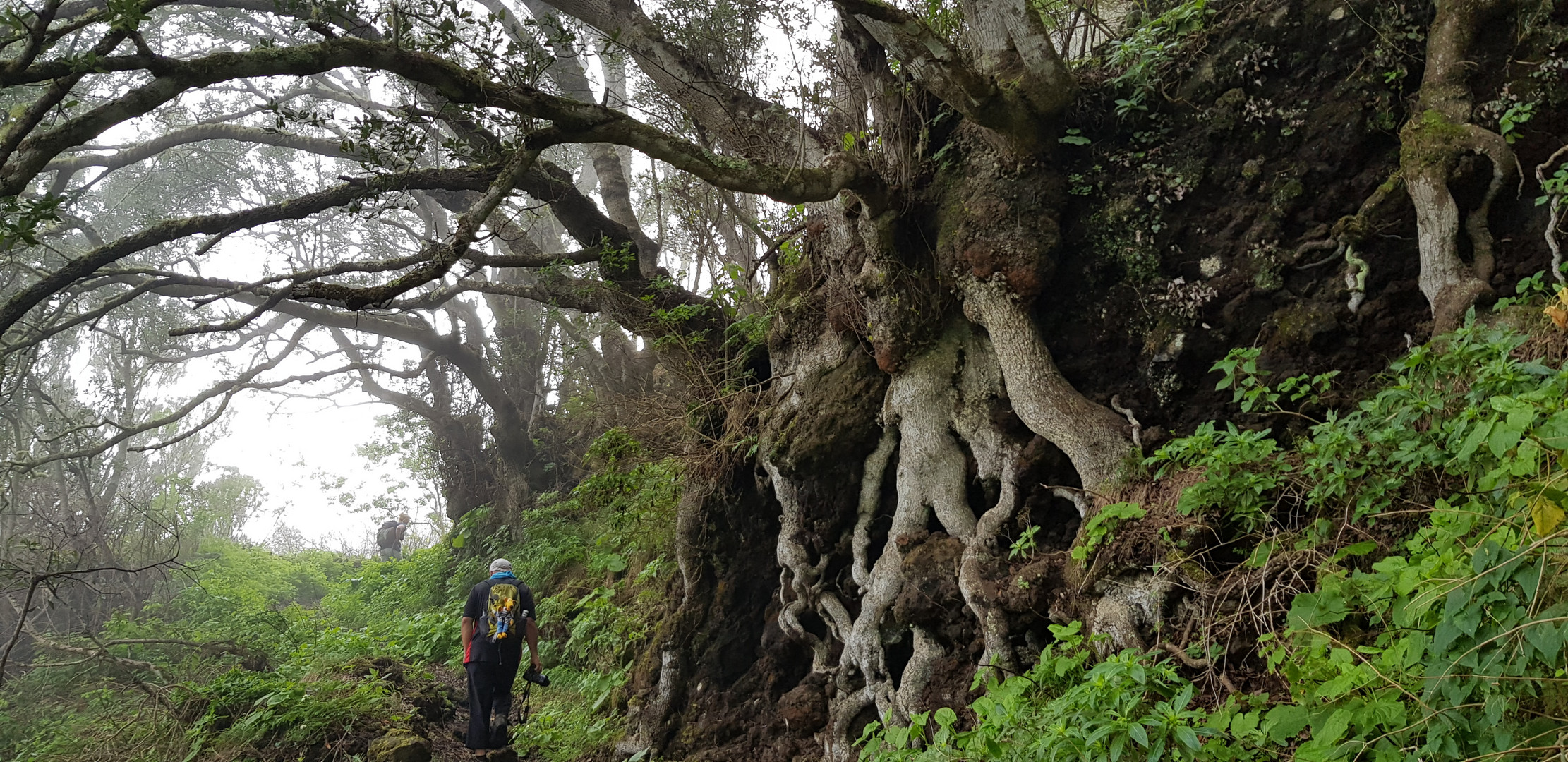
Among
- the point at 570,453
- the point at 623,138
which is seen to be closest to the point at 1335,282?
the point at 623,138

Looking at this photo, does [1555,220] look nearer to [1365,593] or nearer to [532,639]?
[1365,593]

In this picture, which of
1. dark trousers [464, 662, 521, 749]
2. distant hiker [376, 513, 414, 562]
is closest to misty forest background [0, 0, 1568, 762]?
dark trousers [464, 662, 521, 749]

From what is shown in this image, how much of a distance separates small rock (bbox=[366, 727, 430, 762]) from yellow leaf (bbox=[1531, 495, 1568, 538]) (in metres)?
7.25

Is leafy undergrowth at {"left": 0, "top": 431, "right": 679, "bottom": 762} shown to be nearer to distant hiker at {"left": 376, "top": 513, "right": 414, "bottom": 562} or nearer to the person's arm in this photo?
the person's arm

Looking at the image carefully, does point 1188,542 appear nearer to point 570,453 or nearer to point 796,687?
point 796,687

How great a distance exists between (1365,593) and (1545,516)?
0.75 meters

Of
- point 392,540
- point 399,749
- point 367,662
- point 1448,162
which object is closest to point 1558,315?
point 1448,162

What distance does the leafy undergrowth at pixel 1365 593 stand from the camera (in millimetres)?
2053

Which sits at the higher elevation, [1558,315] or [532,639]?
[1558,315]

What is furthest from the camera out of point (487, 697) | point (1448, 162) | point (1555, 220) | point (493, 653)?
point (493, 653)

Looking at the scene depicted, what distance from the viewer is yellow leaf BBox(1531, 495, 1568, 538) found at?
2.12m

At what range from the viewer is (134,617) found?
544 inches

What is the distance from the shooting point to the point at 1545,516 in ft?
7.03

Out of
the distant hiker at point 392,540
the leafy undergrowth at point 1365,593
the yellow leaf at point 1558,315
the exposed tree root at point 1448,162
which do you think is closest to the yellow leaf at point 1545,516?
the leafy undergrowth at point 1365,593
